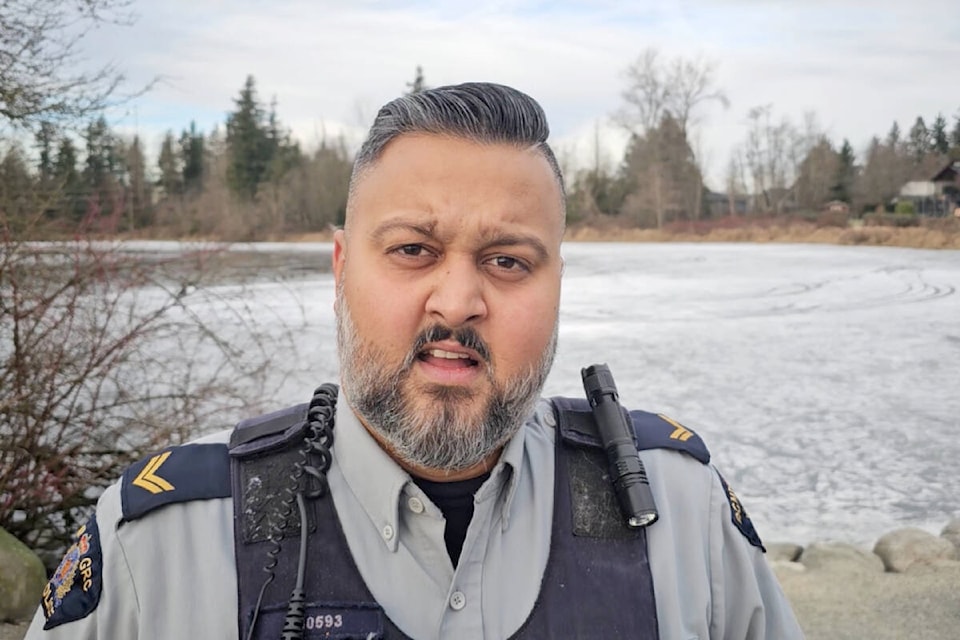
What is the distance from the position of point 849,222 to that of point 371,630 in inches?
1489

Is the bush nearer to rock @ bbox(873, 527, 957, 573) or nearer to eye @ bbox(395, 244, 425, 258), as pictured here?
rock @ bbox(873, 527, 957, 573)

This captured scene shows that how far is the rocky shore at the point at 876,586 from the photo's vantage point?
4.11m

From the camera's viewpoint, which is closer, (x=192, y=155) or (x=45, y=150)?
(x=45, y=150)

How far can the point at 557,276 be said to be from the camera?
1521 millimetres

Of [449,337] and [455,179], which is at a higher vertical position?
[455,179]

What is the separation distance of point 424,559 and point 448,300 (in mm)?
421

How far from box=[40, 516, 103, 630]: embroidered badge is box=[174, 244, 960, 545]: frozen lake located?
4.11 meters

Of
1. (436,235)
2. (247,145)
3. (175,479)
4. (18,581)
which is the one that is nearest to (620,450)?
(436,235)

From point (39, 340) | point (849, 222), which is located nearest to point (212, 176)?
point (849, 222)

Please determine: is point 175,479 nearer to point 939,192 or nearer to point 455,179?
point 455,179

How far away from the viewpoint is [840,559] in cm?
479

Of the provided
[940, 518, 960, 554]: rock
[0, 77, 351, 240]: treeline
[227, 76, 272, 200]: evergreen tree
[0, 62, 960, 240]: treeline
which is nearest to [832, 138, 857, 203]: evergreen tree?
[0, 62, 960, 240]: treeline

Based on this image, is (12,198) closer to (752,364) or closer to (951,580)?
(951,580)

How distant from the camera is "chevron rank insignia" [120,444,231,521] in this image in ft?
4.55
